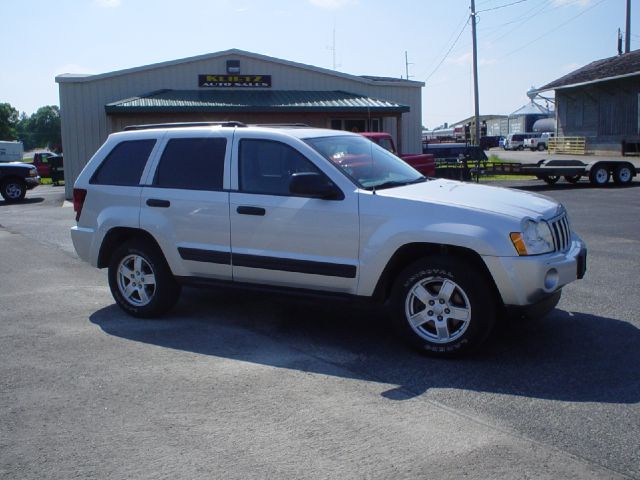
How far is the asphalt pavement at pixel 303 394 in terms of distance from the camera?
3.99 meters

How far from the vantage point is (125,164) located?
7.52 metres

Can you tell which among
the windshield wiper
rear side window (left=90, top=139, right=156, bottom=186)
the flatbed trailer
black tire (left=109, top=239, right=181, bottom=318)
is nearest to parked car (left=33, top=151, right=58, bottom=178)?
the flatbed trailer

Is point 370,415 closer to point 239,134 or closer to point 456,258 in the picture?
point 456,258

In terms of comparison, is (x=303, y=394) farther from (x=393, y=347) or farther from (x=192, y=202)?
(x=192, y=202)

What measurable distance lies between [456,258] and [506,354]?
0.89 m

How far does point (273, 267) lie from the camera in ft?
21.2

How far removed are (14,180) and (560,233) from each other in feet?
76.0

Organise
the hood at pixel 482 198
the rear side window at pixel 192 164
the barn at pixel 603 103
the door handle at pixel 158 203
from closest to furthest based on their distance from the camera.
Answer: the hood at pixel 482 198
the rear side window at pixel 192 164
the door handle at pixel 158 203
the barn at pixel 603 103

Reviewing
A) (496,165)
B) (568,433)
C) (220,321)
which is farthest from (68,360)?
(496,165)

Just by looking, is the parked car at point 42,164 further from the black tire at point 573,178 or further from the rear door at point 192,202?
the rear door at point 192,202

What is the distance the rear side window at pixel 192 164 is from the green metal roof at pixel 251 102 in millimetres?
17965

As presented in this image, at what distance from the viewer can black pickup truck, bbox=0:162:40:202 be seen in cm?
2519

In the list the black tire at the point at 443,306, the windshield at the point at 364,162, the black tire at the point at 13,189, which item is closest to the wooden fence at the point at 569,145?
the black tire at the point at 13,189

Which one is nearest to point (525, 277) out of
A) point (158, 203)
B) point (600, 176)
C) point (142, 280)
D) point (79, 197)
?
point (158, 203)
